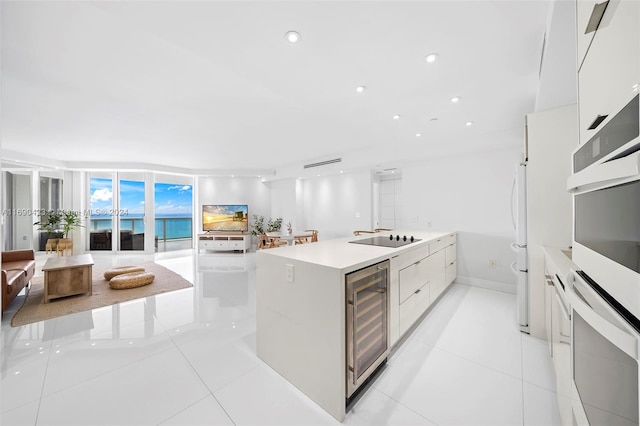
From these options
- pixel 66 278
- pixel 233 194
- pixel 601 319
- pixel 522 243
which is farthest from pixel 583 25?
pixel 233 194

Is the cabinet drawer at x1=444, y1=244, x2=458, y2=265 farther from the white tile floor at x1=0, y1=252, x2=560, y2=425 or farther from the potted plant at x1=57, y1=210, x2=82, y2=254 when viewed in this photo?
the potted plant at x1=57, y1=210, x2=82, y2=254

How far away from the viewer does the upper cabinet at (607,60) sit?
0.59 m

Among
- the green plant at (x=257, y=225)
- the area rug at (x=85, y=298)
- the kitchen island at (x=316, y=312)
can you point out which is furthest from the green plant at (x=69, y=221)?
the kitchen island at (x=316, y=312)

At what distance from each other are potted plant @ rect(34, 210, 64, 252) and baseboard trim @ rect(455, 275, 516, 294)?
30.9 ft

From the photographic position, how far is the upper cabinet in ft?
1.92

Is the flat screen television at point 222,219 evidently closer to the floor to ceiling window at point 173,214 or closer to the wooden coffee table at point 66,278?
the floor to ceiling window at point 173,214

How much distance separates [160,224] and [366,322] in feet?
29.9

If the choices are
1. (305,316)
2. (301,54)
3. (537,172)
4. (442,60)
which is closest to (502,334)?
(537,172)

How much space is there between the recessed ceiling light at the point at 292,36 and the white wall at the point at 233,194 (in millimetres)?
6695

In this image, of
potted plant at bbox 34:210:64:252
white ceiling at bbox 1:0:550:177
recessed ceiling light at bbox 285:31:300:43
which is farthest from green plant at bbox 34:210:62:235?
recessed ceiling light at bbox 285:31:300:43

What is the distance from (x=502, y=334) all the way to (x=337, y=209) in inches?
183

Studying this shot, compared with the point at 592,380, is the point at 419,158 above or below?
above

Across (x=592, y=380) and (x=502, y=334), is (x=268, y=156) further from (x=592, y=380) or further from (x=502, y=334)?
(x=592, y=380)

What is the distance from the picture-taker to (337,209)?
266 inches
